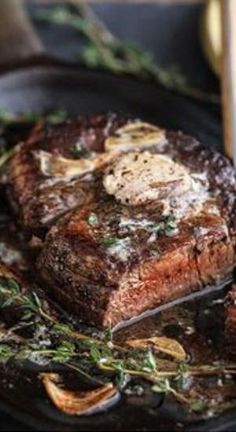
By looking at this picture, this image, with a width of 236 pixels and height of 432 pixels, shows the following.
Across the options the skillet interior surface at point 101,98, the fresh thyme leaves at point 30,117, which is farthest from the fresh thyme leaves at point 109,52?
the fresh thyme leaves at point 30,117

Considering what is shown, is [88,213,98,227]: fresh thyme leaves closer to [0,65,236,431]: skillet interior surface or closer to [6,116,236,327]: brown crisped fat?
[6,116,236,327]: brown crisped fat

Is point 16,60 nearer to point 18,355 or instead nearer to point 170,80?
point 170,80

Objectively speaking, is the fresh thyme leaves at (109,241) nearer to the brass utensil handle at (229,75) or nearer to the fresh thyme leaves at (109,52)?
the brass utensil handle at (229,75)

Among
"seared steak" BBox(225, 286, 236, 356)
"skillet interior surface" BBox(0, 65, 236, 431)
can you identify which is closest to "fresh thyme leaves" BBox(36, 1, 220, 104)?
"skillet interior surface" BBox(0, 65, 236, 431)

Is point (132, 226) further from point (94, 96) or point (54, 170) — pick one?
point (94, 96)

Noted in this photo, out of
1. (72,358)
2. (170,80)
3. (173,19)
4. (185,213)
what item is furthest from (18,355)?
(173,19)

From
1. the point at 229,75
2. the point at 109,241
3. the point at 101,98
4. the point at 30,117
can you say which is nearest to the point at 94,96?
the point at 101,98
